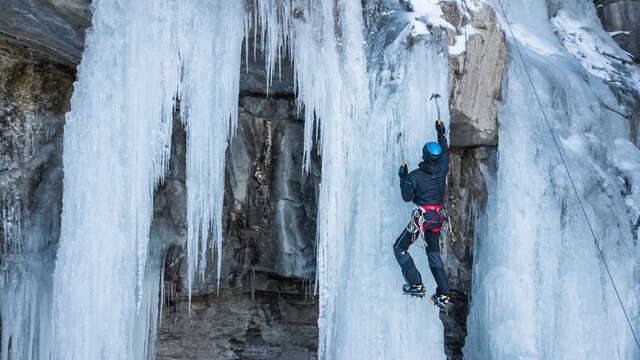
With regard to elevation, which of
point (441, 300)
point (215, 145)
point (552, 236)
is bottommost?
point (441, 300)

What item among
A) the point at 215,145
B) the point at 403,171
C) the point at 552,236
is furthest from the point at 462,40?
the point at 215,145

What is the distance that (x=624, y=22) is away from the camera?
8.88 m

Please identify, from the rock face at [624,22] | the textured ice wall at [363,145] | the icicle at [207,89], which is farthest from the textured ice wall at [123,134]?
the rock face at [624,22]

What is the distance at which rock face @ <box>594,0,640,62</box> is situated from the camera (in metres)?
8.74

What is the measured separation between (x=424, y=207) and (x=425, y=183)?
8.4 inches

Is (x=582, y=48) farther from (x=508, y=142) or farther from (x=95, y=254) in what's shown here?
(x=95, y=254)

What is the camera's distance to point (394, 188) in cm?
563

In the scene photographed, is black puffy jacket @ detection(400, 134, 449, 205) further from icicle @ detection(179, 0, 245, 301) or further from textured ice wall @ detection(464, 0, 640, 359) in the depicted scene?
icicle @ detection(179, 0, 245, 301)

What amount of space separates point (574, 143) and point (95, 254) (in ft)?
16.9

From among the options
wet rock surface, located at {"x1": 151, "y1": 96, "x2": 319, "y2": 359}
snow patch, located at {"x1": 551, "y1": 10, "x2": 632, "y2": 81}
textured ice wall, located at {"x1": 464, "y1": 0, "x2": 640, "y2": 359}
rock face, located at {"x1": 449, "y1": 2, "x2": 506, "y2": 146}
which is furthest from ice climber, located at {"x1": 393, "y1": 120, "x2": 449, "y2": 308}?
snow patch, located at {"x1": 551, "y1": 10, "x2": 632, "y2": 81}

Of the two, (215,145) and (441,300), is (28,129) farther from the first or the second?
(441,300)

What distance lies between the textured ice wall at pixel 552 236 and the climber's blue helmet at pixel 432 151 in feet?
4.60

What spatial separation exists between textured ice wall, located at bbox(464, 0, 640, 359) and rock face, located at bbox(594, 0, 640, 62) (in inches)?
96.4

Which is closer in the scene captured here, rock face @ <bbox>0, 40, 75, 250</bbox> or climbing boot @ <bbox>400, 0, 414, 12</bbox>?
climbing boot @ <bbox>400, 0, 414, 12</bbox>
